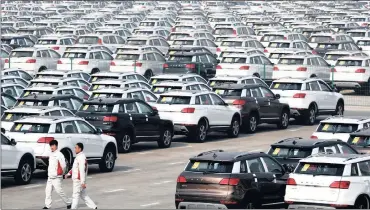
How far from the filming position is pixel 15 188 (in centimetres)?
2664

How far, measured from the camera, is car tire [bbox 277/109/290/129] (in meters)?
39.4

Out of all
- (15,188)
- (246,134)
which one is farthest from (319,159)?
(246,134)

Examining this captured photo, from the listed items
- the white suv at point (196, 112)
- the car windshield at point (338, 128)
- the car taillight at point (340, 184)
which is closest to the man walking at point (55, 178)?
the car taillight at point (340, 184)

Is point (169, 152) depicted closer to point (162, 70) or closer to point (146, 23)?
point (162, 70)

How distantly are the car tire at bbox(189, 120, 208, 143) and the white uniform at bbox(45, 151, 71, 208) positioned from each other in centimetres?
1257

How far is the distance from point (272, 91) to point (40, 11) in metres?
64.9

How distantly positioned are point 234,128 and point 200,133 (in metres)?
1.65

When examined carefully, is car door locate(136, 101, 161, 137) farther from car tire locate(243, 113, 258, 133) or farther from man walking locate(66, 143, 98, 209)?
man walking locate(66, 143, 98, 209)

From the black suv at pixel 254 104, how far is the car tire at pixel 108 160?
881 cm

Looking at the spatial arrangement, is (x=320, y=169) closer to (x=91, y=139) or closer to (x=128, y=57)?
(x=91, y=139)

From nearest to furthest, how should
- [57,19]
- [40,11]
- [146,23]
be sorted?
[146,23] → [57,19] → [40,11]

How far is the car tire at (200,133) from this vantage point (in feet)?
117

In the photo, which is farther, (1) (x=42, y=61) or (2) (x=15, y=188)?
(1) (x=42, y=61)

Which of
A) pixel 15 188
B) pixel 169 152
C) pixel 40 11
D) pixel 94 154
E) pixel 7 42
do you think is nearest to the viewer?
pixel 15 188
